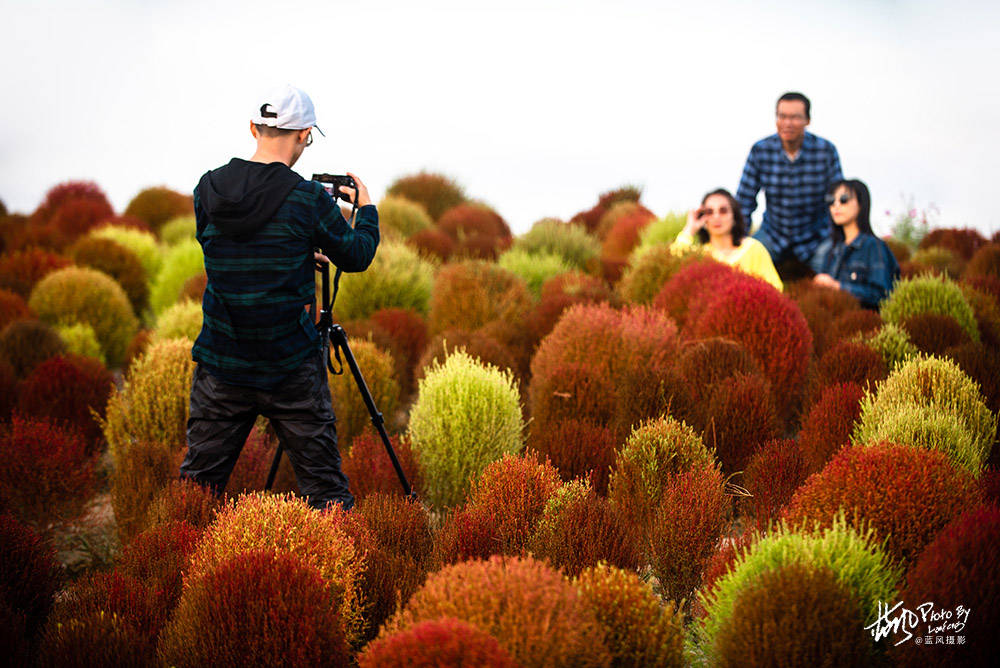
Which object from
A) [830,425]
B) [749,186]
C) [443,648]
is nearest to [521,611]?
[443,648]

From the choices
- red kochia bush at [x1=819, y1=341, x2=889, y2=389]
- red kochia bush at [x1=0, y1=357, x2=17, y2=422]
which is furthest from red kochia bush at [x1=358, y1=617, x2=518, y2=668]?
red kochia bush at [x1=0, y1=357, x2=17, y2=422]

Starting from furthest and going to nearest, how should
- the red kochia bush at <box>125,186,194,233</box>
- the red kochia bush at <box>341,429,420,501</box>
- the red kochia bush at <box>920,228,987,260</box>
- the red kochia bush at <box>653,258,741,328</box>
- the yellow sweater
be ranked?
the red kochia bush at <box>125,186,194,233</box> → the red kochia bush at <box>920,228,987,260</box> → the yellow sweater → the red kochia bush at <box>653,258,741,328</box> → the red kochia bush at <box>341,429,420,501</box>

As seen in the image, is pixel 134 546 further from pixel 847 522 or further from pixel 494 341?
pixel 494 341

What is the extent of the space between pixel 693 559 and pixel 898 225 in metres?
16.4

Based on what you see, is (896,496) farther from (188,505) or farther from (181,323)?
(181,323)

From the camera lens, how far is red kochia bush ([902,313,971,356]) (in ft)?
23.1

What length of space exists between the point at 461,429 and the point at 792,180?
6.47m

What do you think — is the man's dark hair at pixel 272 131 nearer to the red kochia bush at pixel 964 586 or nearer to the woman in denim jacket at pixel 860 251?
the red kochia bush at pixel 964 586

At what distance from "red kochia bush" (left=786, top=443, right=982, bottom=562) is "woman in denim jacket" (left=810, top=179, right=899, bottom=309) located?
5642mm

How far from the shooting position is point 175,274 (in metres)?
12.7

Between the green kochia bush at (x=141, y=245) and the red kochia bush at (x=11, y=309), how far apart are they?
385 centimetres

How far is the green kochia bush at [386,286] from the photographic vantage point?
10.3m

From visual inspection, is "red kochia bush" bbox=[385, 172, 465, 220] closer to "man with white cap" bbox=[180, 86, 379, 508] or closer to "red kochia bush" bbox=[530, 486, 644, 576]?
"man with white cap" bbox=[180, 86, 379, 508]

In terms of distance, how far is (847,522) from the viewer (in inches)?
144
